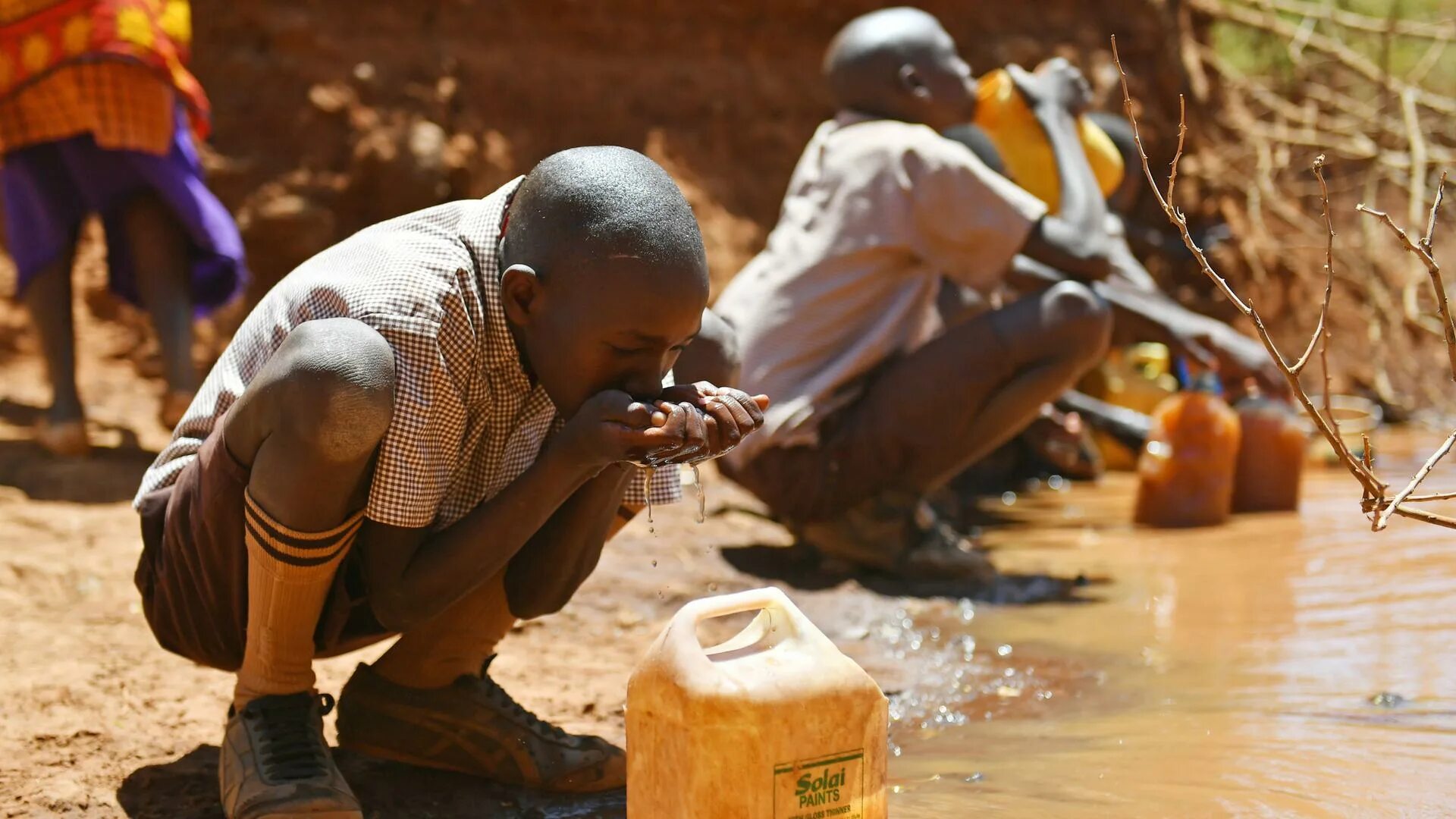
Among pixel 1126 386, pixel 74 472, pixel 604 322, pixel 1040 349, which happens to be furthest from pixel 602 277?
pixel 1126 386

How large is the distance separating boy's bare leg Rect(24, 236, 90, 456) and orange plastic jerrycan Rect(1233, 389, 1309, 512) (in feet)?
12.2

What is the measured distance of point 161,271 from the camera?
4.23 m

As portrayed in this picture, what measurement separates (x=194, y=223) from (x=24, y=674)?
197 centimetres

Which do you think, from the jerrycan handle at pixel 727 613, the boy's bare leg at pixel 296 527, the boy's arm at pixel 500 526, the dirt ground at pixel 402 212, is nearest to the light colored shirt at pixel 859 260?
the dirt ground at pixel 402 212

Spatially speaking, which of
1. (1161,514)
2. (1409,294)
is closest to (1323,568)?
(1161,514)

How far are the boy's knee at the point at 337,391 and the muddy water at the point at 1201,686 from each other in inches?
37.1

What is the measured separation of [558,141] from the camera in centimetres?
635

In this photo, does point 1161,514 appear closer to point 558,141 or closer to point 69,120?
point 558,141

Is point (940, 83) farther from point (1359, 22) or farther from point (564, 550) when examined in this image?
point (1359, 22)

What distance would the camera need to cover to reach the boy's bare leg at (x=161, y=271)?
4.21 m

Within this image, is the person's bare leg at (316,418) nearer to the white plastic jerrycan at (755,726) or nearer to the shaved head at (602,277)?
the shaved head at (602,277)

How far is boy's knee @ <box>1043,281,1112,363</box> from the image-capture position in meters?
3.73

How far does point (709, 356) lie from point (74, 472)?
97.2 inches

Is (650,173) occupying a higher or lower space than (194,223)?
higher
